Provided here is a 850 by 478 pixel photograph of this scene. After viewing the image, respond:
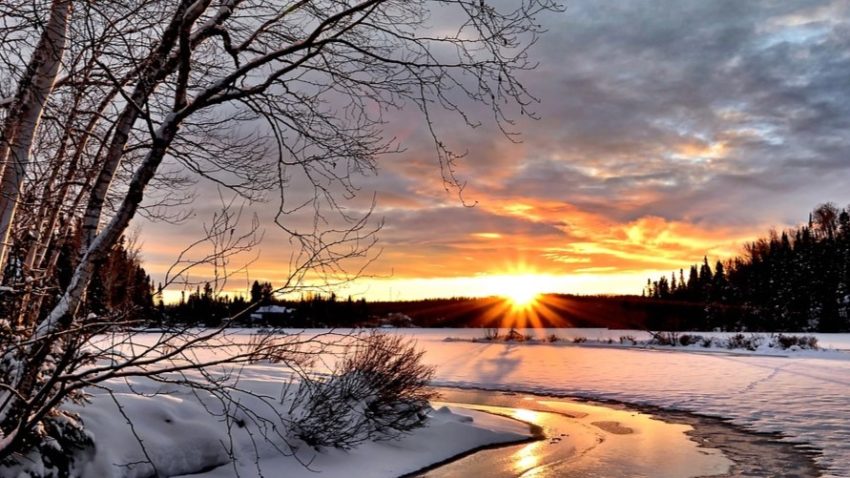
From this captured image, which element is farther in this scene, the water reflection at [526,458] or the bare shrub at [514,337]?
the bare shrub at [514,337]

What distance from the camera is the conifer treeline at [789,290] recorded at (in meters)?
66.9

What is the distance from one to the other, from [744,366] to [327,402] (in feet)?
64.2

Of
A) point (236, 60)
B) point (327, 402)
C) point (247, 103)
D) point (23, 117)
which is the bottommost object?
point (327, 402)

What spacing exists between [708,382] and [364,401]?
12.5 m

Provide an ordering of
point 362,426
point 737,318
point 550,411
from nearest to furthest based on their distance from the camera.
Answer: point 362,426, point 550,411, point 737,318

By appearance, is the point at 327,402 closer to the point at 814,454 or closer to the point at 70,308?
the point at 70,308

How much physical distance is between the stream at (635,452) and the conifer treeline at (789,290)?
60.6 meters

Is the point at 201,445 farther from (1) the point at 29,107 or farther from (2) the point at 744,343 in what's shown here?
(2) the point at 744,343

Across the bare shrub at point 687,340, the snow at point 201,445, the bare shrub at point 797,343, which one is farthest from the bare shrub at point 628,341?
the snow at point 201,445

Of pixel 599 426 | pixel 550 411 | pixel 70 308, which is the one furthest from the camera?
pixel 550 411

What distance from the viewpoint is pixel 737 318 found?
73.6 m

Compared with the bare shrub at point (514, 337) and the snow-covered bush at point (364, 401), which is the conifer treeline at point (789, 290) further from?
the snow-covered bush at point (364, 401)

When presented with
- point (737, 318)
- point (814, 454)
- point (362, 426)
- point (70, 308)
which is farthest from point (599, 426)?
point (737, 318)

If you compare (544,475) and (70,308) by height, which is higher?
(70,308)
